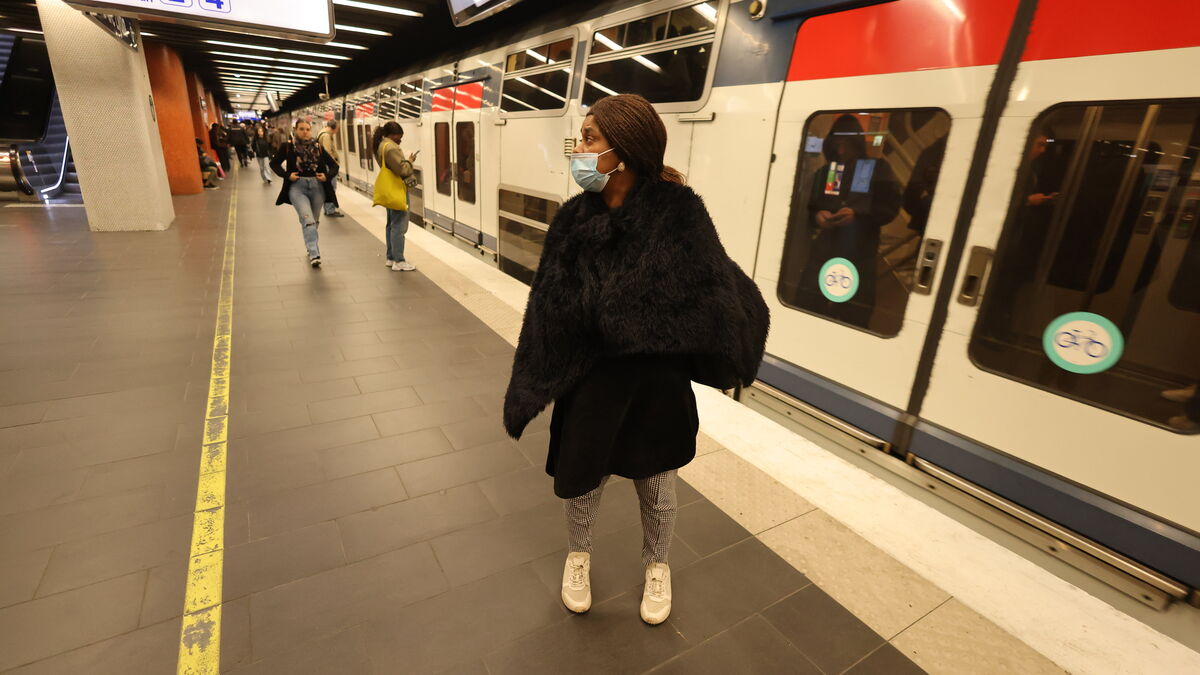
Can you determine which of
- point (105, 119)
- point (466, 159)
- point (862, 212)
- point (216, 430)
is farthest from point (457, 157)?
point (862, 212)

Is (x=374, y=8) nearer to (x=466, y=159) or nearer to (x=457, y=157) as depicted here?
(x=457, y=157)

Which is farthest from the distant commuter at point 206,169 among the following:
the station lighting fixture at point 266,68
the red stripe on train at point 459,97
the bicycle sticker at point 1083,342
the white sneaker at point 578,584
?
the bicycle sticker at point 1083,342

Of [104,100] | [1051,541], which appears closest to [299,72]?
[104,100]

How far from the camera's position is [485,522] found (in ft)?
7.92

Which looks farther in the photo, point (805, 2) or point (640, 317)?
point (805, 2)

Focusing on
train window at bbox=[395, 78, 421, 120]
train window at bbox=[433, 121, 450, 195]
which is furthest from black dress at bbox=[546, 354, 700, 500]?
train window at bbox=[395, 78, 421, 120]

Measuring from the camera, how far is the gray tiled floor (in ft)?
5.92

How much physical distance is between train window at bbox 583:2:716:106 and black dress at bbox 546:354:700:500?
2917 millimetres

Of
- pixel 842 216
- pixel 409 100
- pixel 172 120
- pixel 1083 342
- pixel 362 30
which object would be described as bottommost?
pixel 1083 342

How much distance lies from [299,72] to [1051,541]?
20902 mm

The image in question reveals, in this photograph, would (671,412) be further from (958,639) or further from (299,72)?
(299,72)

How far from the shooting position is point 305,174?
21.0 feet

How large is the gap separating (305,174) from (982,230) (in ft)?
22.0

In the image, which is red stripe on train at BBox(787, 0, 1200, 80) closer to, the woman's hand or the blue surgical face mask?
the woman's hand
